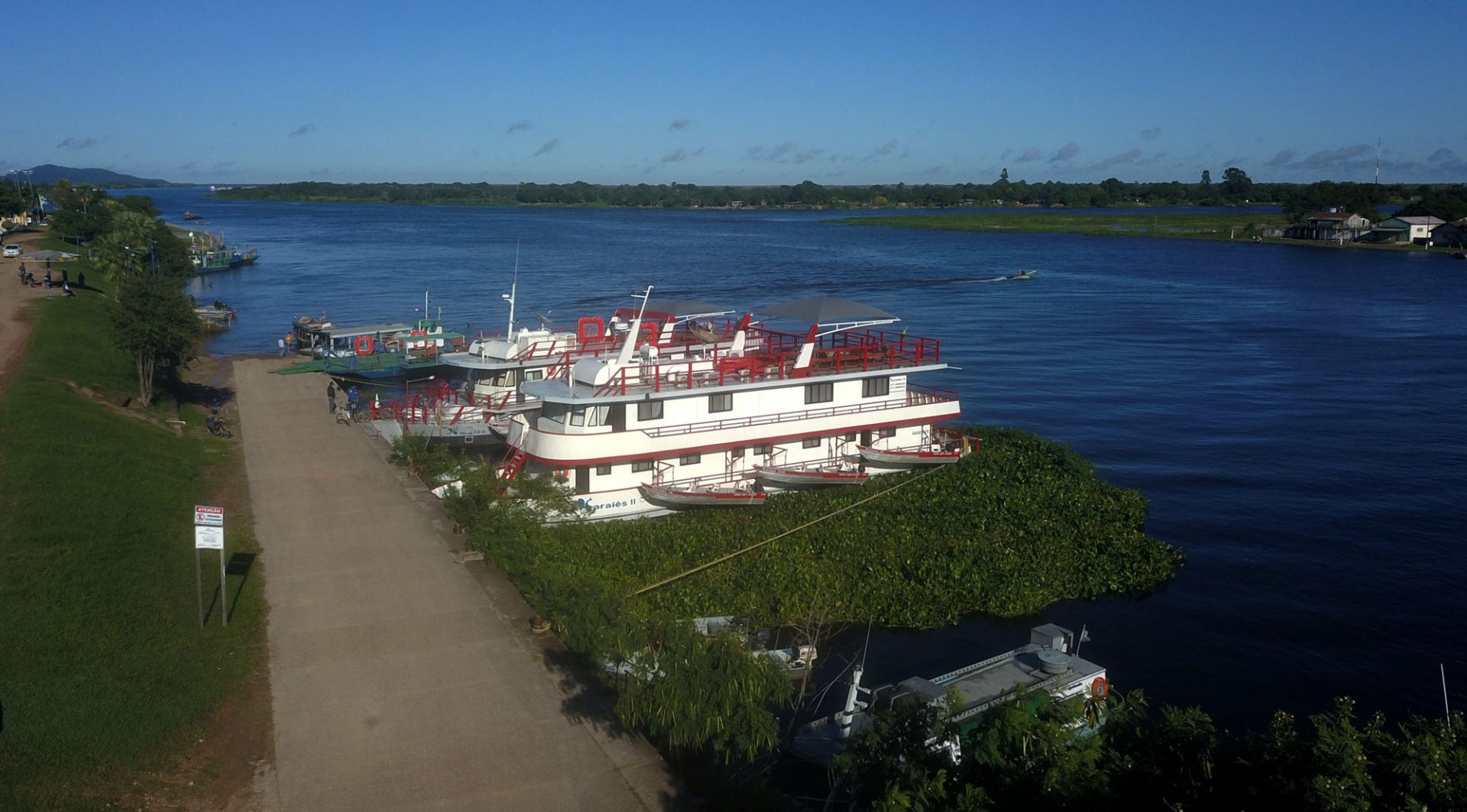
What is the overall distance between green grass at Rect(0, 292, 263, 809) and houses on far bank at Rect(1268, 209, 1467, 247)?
148025 mm

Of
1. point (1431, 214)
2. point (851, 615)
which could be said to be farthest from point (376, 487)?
point (1431, 214)

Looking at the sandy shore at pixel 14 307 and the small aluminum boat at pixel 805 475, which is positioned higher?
the sandy shore at pixel 14 307

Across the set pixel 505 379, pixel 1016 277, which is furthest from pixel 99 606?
pixel 1016 277

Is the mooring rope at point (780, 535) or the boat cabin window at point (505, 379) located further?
the boat cabin window at point (505, 379)

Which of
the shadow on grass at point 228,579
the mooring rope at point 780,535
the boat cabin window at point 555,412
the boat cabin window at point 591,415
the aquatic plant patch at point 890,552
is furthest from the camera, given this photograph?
the boat cabin window at point 555,412

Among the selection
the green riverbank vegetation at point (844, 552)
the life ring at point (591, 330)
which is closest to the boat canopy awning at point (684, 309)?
the life ring at point (591, 330)

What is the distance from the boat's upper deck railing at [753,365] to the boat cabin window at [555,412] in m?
1.00

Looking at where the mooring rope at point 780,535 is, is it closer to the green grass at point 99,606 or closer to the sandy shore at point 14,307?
the green grass at point 99,606

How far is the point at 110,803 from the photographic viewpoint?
42.9 feet

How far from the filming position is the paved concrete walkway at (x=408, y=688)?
14266 millimetres

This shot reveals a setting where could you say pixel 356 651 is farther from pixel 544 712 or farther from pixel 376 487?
pixel 376 487

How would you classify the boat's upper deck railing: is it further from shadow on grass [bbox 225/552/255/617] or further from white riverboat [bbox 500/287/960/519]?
shadow on grass [bbox 225/552/255/617]

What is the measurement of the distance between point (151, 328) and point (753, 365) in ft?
71.7

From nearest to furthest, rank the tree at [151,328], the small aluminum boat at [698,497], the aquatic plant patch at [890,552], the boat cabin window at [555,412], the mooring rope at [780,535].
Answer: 1. the aquatic plant patch at [890,552]
2. the mooring rope at [780,535]
3. the small aluminum boat at [698,497]
4. the boat cabin window at [555,412]
5. the tree at [151,328]
